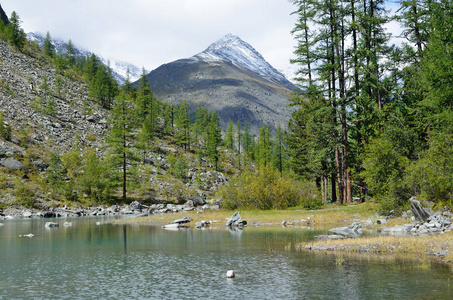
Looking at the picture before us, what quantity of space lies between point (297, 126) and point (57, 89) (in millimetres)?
92039

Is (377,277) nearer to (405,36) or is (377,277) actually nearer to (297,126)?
(405,36)

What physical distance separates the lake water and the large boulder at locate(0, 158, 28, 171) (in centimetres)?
5549

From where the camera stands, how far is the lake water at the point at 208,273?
535 inches

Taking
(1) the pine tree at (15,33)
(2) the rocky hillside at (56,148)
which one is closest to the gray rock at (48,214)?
(2) the rocky hillside at (56,148)

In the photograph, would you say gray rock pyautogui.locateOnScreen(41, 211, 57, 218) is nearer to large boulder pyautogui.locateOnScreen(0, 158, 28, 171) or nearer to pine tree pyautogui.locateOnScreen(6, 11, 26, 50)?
large boulder pyautogui.locateOnScreen(0, 158, 28, 171)

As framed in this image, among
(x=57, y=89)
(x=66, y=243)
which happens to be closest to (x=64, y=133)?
(x=57, y=89)

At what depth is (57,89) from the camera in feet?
396

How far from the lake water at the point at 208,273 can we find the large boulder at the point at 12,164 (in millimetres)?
55487

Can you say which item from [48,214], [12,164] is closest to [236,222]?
[48,214]

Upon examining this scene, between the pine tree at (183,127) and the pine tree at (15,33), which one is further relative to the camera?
the pine tree at (15,33)

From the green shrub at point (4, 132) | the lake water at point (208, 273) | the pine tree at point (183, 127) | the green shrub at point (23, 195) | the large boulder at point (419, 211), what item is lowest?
the lake water at point (208, 273)

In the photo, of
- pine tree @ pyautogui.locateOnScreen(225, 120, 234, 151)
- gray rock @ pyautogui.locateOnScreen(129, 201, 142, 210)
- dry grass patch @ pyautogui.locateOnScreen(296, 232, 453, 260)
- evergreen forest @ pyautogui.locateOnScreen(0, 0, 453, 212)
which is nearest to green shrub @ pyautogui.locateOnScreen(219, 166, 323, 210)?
evergreen forest @ pyautogui.locateOnScreen(0, 0, 453, 212)

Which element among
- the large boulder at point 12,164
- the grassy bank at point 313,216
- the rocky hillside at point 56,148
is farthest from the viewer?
the large boulder at point 12,164

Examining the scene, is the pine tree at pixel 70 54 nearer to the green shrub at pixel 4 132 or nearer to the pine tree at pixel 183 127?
the pine tree at pixel 183 127
